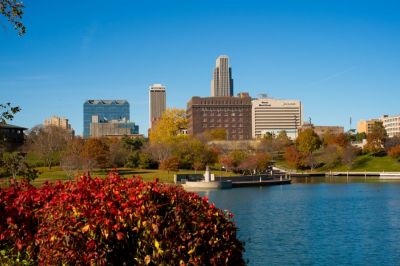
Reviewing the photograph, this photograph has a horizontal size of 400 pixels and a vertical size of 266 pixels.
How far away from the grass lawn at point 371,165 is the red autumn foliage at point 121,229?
326 feet

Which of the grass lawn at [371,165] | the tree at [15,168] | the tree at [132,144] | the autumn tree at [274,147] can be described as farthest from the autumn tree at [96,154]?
the tree at [15,168]

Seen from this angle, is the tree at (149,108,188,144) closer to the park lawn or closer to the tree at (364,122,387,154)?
the park lawn

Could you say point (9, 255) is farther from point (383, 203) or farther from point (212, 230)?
point (383, 203)

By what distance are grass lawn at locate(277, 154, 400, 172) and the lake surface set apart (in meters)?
54.1

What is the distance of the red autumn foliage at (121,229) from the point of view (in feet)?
26.2

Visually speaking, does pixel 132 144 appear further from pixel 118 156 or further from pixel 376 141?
pixel 376 141

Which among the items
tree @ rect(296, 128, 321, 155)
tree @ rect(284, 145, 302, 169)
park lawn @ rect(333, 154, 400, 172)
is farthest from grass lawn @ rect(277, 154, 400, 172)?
tree @ rect(296, 128, 321, 155)

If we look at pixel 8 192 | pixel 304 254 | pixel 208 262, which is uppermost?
pixel 8 192

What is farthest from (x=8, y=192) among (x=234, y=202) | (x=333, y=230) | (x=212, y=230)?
(x=234, y=202)

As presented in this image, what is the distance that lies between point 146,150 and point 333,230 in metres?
68.4

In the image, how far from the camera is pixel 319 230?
30.8 meters

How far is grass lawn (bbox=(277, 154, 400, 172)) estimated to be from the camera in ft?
340

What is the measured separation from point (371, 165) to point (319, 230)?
81.2 metres

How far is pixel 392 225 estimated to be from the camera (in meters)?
32.6
